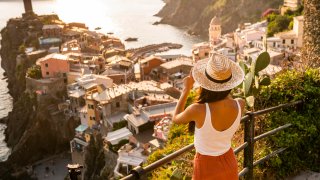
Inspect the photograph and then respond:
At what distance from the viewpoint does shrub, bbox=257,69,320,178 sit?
4602 mm

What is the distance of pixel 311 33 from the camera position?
756 cm

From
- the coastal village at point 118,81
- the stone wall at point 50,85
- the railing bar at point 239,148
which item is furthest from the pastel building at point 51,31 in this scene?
the railing bar at point 239,148

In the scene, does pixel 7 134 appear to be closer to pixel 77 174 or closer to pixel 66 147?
pixel 66 147

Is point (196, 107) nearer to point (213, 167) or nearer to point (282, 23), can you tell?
point (213, 167)

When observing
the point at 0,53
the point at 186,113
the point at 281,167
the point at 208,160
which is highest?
the point at 186,113

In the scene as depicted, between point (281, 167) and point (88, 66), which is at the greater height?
point (281, 167)

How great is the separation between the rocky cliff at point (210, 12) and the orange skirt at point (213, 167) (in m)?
65.1

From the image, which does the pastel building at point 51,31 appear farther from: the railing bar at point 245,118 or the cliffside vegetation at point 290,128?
the railing bar at point 245,118

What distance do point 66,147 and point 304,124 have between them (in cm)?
2776

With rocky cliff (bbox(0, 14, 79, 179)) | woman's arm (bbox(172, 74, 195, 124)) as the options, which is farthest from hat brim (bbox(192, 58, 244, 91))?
rocky cliff (bbox(0, 14, 79, 179))

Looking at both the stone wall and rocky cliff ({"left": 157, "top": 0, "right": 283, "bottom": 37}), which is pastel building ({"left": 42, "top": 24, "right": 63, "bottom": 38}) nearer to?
the stone wall

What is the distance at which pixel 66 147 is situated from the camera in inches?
1211

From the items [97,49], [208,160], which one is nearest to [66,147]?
[97,49]

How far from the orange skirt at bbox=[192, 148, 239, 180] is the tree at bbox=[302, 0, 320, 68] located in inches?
197
